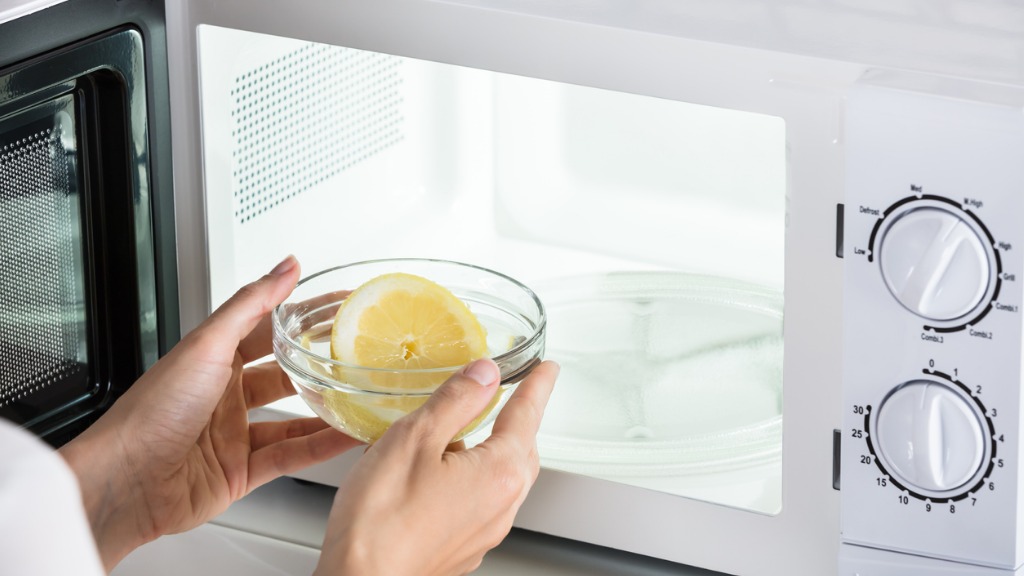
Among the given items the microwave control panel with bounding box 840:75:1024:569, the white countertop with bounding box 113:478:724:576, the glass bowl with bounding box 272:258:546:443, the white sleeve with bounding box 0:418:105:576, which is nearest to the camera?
the white sleeve with bounding box 0:418:105:576

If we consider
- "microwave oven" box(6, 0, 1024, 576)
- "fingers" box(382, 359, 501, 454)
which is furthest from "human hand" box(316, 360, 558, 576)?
"microwave oven" box(6, 0, 1024, 576)

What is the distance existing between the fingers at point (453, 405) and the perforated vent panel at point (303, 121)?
1.01 feet

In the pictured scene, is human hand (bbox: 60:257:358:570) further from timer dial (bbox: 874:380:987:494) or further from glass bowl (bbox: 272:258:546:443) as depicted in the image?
timer dial (bbox: 874:380:987:494)

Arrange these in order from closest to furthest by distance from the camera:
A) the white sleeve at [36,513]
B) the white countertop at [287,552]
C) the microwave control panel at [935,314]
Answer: the white sleeve at [36,513] < the microwave control panel at [935,314] < the white countertop at [287,552]

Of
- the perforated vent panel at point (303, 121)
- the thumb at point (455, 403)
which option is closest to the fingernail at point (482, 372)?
the thumb at point (455, 403)

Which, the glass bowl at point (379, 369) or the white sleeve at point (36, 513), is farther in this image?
→ the glass bowl at point (379, 369)

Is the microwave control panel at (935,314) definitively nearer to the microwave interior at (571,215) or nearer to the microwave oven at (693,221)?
the microwave oven at (693,221)

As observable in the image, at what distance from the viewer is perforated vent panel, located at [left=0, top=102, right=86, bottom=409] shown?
0.83 meters

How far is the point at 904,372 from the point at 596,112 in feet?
1.83

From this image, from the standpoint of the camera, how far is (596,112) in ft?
3.86

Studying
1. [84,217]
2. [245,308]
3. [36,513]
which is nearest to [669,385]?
[245,308]

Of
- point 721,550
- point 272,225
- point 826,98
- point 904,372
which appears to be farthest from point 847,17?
point 272,225

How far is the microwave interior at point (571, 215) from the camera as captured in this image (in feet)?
2.88

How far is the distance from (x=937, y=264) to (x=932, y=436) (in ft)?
0.31
